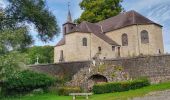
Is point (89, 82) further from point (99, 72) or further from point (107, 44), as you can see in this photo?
point (107, 44)

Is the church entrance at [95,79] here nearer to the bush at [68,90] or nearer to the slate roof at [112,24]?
the bush at [68,90]

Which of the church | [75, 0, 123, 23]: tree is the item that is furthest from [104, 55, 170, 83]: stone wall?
[75, 0, 123, 23]: tree

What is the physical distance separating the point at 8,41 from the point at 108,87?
9655 millimetres

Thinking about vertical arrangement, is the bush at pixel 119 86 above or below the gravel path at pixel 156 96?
above

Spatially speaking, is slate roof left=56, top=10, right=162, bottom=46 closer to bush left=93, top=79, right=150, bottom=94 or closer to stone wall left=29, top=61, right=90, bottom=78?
stone wall left=29, top=61, right=90, bottom=78

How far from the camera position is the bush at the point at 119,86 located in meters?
25.0

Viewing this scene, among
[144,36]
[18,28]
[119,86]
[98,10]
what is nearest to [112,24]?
[144,36]

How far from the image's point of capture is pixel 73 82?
29.1 meters

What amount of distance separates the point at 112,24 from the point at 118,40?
10.5ft

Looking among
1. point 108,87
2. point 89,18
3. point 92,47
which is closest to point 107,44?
point 92,47

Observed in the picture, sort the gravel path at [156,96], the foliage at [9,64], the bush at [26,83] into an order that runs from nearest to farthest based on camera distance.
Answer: the gravel path at [156,96] < the foliage at [9,64] < the bush at [26,83]

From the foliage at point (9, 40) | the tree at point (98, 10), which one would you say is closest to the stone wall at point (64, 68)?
the foliage at point (9, 40)

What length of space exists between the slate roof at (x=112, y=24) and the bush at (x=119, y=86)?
19251mm

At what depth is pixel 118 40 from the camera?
4659 centimetres
